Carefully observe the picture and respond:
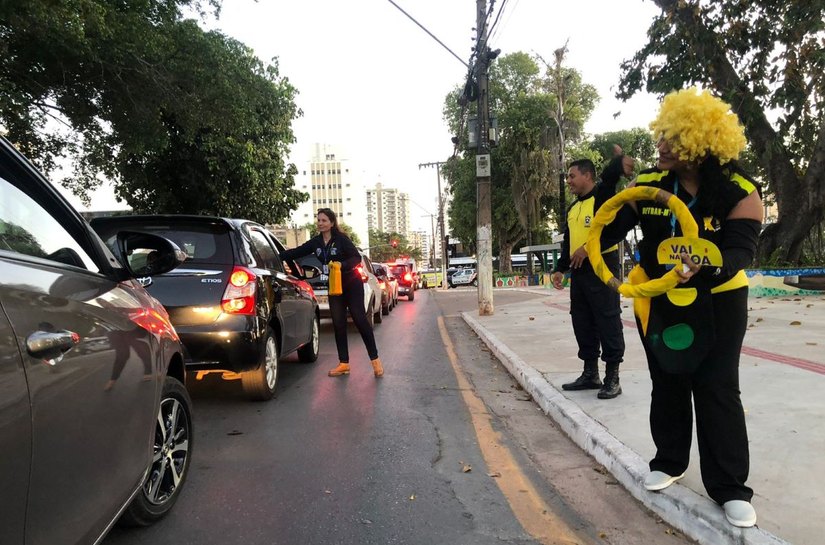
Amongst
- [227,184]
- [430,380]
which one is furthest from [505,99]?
[430,380]

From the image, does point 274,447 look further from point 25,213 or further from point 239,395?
point 25,213

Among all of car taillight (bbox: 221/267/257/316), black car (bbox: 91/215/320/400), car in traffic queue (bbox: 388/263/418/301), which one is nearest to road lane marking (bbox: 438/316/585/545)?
black car (bbox: 91/215/320/400)

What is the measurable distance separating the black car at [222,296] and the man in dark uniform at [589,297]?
8.38 ft

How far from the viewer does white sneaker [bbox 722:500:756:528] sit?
246cm

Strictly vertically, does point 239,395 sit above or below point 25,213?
below

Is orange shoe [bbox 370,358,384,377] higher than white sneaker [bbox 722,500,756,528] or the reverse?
the reverse

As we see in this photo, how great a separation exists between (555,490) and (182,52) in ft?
37.6

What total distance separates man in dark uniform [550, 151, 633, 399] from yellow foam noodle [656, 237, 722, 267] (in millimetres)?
1966

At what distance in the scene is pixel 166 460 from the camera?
2971 millimetres

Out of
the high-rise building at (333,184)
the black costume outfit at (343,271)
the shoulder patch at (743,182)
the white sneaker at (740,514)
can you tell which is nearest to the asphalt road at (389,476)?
the white sneaker at (740,514)

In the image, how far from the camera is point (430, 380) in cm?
648

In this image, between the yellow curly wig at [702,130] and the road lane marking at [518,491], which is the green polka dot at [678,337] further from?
the road lane marking at [518,491]

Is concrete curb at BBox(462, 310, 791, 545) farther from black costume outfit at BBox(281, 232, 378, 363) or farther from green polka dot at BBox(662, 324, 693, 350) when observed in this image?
black costume outfit at BBox(281, 232, 378, 363)

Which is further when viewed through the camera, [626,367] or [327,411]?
[626,367]
